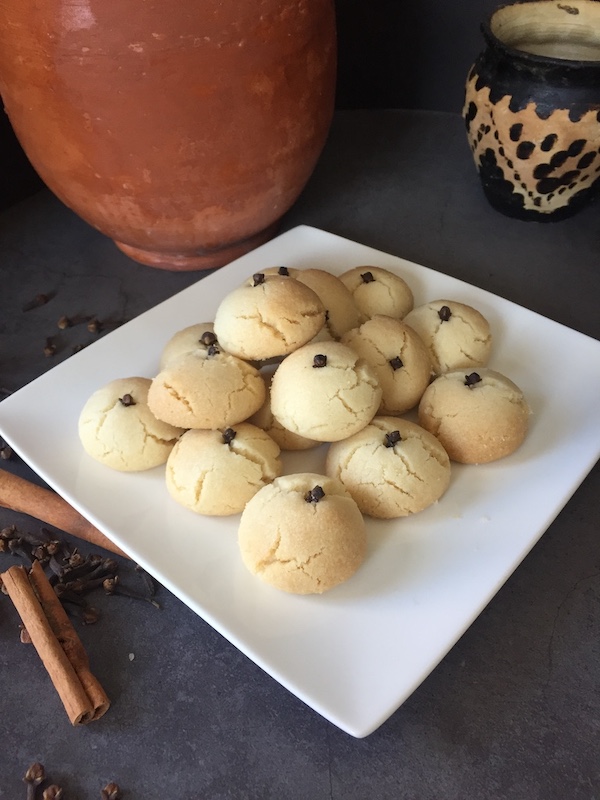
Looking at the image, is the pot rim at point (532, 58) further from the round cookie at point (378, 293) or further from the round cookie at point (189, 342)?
the round cookie at point (189, 342)

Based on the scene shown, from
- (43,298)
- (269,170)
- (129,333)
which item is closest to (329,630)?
(129,333)

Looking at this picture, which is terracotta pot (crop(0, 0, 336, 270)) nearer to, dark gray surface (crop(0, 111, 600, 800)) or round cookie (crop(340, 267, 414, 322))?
round cookie (crop(340, 267, 414, 322))

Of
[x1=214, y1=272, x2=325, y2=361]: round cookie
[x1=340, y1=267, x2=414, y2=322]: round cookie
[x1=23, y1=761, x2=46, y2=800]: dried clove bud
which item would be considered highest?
[x1=214, y1=272, x2=325, y2=361]: round cookie

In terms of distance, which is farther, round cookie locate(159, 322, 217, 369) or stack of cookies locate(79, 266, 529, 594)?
round cookie locate(159, 322, 217, 369)

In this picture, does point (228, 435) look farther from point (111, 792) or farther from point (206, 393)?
point (111, 792)

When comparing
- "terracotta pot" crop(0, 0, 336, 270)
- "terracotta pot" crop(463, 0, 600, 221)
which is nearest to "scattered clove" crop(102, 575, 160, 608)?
"terracotta pot" crop(0, 0, 336, 270)

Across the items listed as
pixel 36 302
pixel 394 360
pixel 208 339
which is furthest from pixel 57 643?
pixel 36 302
